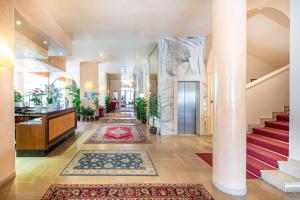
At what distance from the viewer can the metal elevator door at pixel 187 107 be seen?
8.98 m

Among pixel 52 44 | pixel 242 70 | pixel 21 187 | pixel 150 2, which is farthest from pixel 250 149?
pixel 52 44

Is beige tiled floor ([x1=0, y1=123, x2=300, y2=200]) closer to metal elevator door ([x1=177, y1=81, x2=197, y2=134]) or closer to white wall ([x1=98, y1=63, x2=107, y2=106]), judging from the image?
metal elevator door ([x1=177, y1=81, x2=197, y2=134])

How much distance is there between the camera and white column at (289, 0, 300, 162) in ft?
13.4

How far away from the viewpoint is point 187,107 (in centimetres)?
909

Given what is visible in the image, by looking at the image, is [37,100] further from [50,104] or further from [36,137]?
[36,137]

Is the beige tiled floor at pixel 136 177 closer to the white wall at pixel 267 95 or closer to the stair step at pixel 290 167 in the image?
the stair step at pixel 290 167

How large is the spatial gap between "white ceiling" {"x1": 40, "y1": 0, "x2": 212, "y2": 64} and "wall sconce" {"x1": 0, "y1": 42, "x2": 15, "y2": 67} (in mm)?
1958

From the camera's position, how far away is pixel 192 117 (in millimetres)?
9148

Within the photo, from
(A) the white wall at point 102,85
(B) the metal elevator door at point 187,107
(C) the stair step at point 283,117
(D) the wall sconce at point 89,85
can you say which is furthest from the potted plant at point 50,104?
(A) the white wall at point 102,85

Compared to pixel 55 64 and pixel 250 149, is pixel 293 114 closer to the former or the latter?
pixel 250 149

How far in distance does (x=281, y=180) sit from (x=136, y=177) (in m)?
2.48

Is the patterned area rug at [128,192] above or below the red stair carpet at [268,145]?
below

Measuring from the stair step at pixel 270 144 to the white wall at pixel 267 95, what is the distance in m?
0.72

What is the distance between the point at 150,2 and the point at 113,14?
1.28 m
